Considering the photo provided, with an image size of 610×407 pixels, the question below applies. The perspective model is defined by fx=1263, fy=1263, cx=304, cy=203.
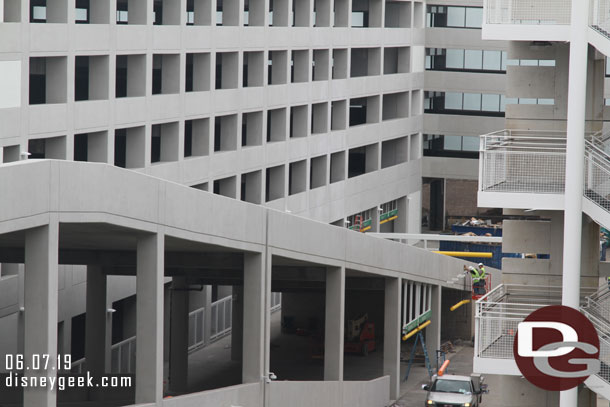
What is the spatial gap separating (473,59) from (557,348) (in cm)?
5833

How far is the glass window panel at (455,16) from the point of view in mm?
79188

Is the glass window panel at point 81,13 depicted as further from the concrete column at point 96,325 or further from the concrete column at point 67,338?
the concrete column at point 96,325

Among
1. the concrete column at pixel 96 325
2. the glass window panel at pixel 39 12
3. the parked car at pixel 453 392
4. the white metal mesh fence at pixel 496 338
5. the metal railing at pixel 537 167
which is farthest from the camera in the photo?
the glass window panel at pixel 39 12

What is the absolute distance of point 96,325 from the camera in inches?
1377

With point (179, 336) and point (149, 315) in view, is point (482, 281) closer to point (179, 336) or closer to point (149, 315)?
point (179, 336)

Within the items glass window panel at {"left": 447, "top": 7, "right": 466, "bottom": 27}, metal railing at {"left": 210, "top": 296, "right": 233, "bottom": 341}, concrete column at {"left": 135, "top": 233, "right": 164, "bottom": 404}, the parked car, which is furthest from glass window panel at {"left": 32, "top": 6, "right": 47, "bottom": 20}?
glass window panel at {"left": 447, "top": 7, "right": 466, "bottom": 27}

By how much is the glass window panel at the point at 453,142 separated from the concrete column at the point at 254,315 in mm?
52251

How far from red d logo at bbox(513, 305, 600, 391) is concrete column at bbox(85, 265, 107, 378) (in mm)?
14443

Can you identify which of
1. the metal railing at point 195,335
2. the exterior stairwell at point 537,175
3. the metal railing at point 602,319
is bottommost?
the metal railing at point 195,335

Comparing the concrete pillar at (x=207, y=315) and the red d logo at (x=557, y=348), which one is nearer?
the red d logo at (x=557, y=348)

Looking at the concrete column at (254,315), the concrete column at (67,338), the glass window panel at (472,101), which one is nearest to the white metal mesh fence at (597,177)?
the concrete column at (254,315)

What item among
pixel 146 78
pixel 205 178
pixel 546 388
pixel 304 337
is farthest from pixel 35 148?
pixel 546 388

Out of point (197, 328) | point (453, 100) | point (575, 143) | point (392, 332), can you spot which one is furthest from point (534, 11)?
point (453, 100)

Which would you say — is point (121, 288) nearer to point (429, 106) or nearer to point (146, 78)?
point (146, 78)
